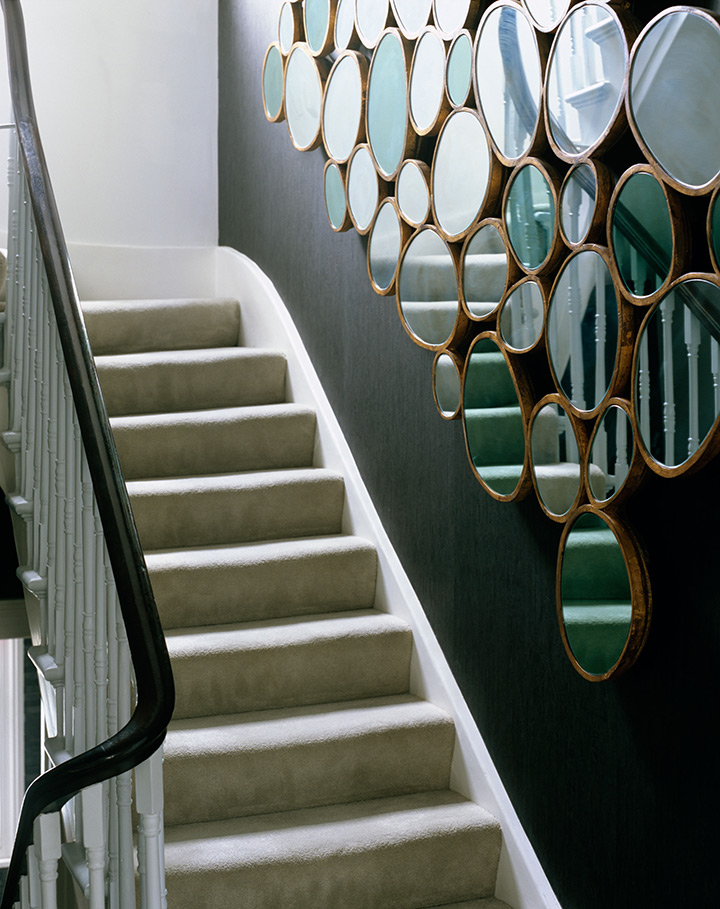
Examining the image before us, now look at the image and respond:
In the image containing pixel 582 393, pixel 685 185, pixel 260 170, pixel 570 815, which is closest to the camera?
pixel 685 185

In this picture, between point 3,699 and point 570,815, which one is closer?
point 570,815

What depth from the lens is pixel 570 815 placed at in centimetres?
229

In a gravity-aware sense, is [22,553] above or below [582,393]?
below

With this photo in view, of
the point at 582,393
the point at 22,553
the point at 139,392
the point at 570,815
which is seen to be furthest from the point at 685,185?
the point at 139,392

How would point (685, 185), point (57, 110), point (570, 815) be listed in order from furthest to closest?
point (57, 110)
point (570, 815)
point (685, 185)

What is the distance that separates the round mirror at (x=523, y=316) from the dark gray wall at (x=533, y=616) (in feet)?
1.28

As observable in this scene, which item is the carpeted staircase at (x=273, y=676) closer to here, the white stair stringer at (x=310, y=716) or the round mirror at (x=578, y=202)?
the white stair stringer at (x=310, y=716)

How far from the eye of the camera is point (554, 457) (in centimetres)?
222

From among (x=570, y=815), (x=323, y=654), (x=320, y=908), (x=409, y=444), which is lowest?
(x=320, y=908)

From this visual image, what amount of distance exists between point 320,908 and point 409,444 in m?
Result: 1.27

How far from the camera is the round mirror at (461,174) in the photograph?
2436 millimetres

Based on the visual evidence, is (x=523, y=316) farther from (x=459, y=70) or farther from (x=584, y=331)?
(x=459, y=70)

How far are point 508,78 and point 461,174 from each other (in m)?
0.30

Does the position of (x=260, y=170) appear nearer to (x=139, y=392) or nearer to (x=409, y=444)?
(x=139, y=392)
